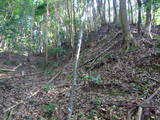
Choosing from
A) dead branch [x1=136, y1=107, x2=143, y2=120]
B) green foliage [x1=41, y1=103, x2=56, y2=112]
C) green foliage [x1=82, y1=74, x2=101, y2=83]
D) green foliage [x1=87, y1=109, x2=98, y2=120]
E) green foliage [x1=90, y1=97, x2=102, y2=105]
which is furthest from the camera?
green foliage [x1=82, y1=74, x2=101, y2=83]

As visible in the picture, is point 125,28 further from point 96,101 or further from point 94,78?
point 96,101

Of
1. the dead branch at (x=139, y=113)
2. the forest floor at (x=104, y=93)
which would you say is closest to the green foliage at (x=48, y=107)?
the forest floor at (x=104, y=93)

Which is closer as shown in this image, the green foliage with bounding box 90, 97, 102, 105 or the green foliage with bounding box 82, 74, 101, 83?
the green foliage with bounding box 90, 97, 102, 105

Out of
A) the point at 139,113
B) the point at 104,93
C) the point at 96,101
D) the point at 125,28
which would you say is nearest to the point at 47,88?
the point at 104,93

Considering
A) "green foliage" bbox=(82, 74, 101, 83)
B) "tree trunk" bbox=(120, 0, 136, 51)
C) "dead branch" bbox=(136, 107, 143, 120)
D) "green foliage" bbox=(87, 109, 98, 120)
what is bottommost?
"green foliage" bbox=(87, 109, 98, 120)

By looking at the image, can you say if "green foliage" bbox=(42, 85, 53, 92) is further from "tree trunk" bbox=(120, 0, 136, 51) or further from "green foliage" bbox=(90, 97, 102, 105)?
"tree trunk" bbox=(120, 0, 136, 51)

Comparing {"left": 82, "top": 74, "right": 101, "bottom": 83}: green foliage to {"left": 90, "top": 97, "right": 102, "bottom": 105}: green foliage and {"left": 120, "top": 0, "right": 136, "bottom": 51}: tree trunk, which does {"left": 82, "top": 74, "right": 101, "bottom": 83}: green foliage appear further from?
{"left": 120, "top": 0, "right": 136, "bottom": 51}: tree trunk

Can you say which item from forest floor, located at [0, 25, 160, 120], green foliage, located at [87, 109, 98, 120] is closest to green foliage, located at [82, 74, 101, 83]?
forest floor, located at [0, 25, 160, 120]

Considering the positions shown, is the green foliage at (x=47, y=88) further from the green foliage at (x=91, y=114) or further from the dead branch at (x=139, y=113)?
the dead branch at (x=139, y=113)

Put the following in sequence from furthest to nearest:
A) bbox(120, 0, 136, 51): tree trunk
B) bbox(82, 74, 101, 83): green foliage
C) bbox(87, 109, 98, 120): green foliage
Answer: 1. bbox(120, 0, 136, 51): tree trunk
2. bbox(82, 74, 101, 83): green foliage
3. bbox(87, 109, 98, 120): green foliage

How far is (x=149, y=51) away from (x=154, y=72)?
1.41 m

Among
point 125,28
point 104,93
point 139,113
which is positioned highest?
point 125,28

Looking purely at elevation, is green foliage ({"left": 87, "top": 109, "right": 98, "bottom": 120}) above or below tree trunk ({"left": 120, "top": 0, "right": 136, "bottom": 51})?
below

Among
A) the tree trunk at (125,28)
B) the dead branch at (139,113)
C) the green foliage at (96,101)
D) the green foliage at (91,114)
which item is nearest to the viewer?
the dead branch at (139,113)
